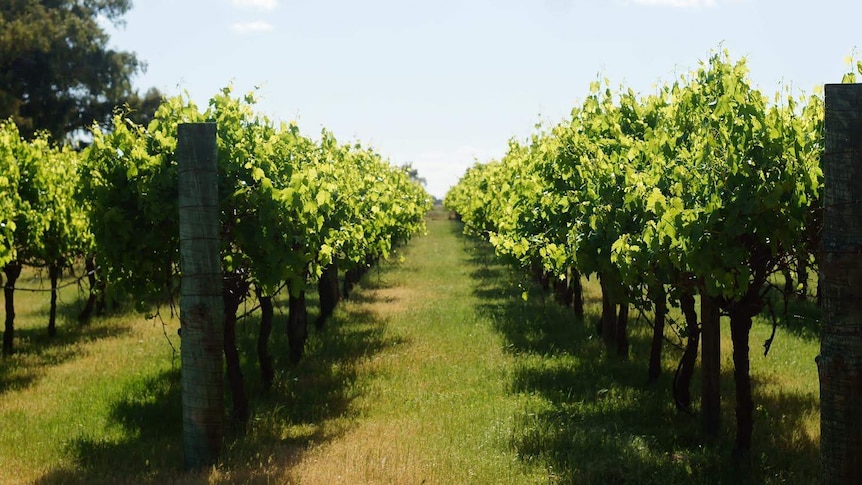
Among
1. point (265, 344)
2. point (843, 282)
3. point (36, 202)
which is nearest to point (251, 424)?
point (265, 344)

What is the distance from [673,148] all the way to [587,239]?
1554mm

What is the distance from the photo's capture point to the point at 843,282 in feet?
18.4

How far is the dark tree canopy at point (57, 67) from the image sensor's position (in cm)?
4469

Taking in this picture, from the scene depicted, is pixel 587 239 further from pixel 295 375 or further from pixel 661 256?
pixel 295 375

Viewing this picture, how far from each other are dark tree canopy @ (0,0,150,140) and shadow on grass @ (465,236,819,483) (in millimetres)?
36603

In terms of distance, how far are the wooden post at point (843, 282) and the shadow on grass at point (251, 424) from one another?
214 inches

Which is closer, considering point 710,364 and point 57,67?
point 710,364

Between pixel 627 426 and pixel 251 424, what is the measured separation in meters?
5.09

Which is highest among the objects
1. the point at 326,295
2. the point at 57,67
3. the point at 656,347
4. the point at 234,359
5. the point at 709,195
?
the point at 57,67

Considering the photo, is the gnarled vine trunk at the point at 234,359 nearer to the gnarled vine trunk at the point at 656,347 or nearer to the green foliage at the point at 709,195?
the green foliage at the point at 709,195

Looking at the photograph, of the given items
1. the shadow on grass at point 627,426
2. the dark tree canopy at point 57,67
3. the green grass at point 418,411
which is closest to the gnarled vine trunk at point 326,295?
the green grass at point 418,411

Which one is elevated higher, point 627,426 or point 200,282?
point 200,282

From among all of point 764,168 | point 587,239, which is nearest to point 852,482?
point 764,168

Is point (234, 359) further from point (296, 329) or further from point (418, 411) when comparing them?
point (296, 329)
